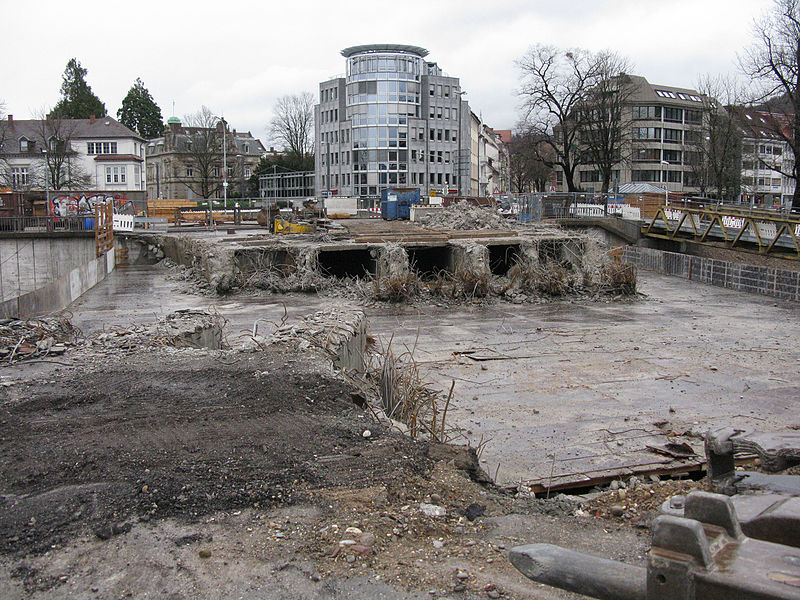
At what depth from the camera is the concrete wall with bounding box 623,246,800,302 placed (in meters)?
20.2

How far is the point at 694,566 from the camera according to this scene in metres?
2.07

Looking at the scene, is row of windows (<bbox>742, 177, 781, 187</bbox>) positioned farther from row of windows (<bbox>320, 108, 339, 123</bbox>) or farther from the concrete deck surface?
the concrete deck surface

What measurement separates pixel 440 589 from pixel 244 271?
17.8 m

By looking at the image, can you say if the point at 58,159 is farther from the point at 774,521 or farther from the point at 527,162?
the point at 774,521

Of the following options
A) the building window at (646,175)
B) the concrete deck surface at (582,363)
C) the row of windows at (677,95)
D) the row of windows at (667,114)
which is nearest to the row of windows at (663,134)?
the row of windows at (667,114)

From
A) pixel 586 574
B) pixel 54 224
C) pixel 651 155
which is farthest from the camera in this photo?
pixel 651 155

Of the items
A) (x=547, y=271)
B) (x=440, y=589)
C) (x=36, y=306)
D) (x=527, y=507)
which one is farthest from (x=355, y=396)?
(x=547, y=271)

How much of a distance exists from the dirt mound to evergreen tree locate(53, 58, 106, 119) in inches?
3749


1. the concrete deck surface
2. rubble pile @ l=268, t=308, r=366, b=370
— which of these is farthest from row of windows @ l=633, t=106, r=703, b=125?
rubble pile @ l=268, t=308, r=366, b=370

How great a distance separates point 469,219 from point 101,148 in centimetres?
6965

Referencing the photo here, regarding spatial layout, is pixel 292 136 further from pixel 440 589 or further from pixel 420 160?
pixel 440 589

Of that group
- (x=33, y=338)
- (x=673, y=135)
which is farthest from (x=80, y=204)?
(x=673, y=135)

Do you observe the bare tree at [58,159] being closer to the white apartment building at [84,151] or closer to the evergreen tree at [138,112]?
the white apartment building at [84,151]

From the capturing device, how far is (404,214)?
4003 cm
